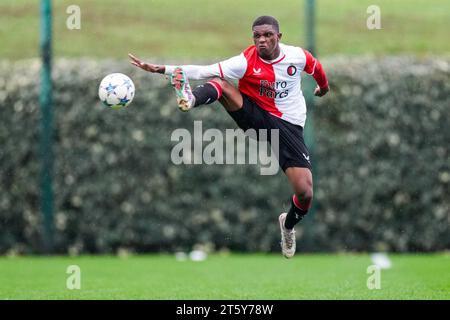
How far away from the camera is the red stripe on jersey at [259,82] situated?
861cm

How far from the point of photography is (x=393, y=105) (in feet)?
43.9

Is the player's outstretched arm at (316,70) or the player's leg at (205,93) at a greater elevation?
the player's outstretched arm at (316,70)

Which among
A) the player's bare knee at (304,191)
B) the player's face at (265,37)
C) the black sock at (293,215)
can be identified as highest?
the player's face at (265,37)

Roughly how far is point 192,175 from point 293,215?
4.18m

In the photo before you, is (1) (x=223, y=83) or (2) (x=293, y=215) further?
(2) (x=293, y=215)

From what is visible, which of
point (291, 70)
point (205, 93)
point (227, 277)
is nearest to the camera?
point (205, 93)

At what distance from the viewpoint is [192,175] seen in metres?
13.3

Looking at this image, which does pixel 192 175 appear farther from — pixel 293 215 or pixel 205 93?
pixel 205 93

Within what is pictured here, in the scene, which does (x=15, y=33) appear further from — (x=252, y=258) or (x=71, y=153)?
(x=252, y=258)

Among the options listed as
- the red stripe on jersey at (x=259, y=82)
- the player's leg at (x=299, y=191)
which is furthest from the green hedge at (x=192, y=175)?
the red stripe on jersey at (x=259, y=82)

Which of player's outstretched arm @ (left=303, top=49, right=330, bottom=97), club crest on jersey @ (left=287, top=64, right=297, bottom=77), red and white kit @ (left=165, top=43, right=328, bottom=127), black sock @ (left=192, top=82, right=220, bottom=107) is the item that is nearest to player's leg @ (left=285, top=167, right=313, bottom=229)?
red and white kit @ (left=165, top=43, right=328, bottom=127)

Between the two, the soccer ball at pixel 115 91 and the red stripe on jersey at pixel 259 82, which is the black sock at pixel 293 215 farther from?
the soccer ball at pixel 115 91

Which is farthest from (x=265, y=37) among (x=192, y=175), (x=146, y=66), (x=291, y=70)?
(x=192, y=175)

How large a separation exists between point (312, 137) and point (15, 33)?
5123 mm
